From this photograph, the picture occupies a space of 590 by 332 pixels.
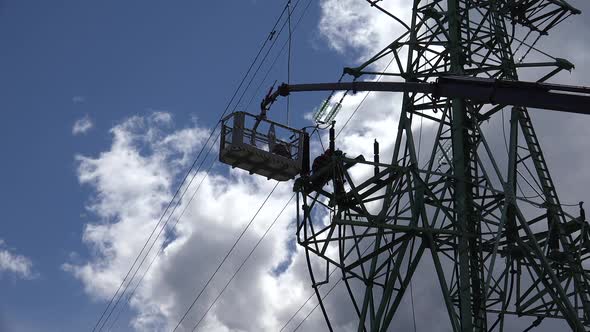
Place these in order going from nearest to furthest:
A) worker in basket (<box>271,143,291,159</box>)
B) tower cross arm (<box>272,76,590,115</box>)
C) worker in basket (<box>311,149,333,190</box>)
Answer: tower cross arm (<box>272,76,590,115</box>) < worker in basket (<box>311,149,333,190</box>) < worker in basket (<box>271,143,291,159</box>)

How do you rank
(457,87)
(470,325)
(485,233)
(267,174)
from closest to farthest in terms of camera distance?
(457,87)
(470,325)
(485,233)
(267,174)

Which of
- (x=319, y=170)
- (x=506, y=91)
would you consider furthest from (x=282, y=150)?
(x=506, y=91)

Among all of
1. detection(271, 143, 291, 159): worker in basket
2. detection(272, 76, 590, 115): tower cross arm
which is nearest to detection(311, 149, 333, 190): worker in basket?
detection(271, 143, 291, 159): worker in basket

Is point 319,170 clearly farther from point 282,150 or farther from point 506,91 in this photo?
point 506,91

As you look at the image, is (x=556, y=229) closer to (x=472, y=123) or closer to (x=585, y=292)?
(x=585, y=292)

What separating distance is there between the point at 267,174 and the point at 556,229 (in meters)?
10.3

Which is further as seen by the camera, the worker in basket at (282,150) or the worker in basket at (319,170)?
→ the worker in basket at (282,150)

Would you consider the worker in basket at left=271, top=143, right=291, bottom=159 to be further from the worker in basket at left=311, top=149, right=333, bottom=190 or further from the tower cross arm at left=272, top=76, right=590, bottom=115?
the tower cross arm at left=272, top=76, right=590, bottom=115

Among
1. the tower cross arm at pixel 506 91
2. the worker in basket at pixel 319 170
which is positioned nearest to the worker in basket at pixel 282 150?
the worker in basket at pixel 319 170

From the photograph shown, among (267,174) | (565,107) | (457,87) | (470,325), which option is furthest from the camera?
(267,174)

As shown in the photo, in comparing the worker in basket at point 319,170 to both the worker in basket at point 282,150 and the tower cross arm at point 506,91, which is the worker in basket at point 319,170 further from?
the tower cross arm at point 506,91

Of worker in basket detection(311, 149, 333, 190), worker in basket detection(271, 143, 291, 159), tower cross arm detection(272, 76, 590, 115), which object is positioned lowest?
tower cross arm detection(272, 76, 590, 115)

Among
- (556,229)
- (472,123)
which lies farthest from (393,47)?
(556,229)

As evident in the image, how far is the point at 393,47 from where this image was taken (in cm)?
3466
